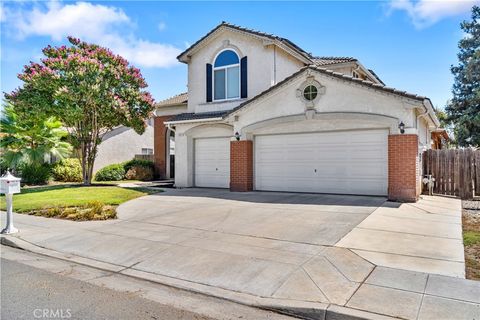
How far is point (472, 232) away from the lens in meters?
7.98

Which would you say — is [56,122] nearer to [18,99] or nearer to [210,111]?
[18,99]

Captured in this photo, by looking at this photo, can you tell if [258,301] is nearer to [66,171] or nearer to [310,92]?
[310,92]

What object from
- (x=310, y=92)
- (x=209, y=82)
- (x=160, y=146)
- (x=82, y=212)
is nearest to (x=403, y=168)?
(x=310, y=92)

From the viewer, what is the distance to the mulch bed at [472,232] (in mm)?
5426

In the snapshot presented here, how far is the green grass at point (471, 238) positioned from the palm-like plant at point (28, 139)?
20.4 m

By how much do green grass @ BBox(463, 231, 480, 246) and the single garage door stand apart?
14.4 ft

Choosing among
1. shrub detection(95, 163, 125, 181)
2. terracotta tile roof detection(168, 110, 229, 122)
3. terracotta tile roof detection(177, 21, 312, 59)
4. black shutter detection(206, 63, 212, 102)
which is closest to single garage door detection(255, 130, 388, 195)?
terracotta tile roof detection(168, 110, 229, 122)

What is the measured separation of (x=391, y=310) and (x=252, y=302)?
173cm

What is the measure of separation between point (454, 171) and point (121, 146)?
21.8 meters

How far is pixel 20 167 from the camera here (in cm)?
2056

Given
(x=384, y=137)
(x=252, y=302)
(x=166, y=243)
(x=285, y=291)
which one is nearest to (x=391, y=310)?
(x=285, y=291)

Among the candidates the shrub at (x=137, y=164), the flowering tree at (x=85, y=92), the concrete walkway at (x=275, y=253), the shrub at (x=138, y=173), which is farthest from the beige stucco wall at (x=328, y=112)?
the shrub at (x=137, y=164)

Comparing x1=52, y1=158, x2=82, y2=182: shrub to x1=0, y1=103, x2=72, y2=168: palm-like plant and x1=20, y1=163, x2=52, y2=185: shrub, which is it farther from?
x1=0, y1=103, x2=72, y2=168: palm-like plant

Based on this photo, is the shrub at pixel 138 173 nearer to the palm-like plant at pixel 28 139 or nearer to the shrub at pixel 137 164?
the shrub at pixel 137 164
